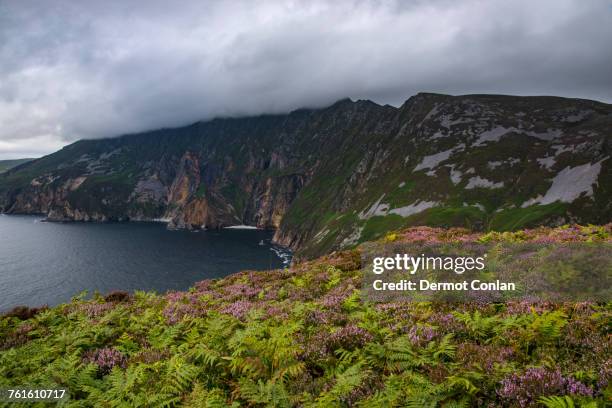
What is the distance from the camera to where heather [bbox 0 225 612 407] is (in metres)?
6.54

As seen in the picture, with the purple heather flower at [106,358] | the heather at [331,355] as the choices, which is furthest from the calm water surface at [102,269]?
the purple heather flower at [106,358]

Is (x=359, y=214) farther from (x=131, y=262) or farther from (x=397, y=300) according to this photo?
(x=397, y=300)

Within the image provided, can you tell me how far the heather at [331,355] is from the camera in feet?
21.5

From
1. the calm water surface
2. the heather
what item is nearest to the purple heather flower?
the heather

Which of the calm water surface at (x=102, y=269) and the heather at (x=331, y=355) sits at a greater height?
the heather at (x=331, y=355)

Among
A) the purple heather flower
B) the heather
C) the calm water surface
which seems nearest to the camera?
the heather

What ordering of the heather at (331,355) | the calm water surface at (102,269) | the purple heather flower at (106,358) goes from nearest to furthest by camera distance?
the heather at (331,355) → the purple heather flower at (106,358) → the calm water surface at (102,269)

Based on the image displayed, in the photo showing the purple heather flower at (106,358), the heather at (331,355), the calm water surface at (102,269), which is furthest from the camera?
the calm water surface at (102,269)

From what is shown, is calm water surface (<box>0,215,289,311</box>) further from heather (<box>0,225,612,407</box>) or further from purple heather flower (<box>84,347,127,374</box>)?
purple heather flower (<box>84,347,127,374</box>)

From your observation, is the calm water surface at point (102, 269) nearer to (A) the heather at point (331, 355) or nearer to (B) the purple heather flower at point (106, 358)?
(A) the heather at point (331, 355)

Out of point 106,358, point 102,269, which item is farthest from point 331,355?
point 102,269

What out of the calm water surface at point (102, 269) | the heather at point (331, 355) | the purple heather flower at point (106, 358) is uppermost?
the heather at point (331, 355)

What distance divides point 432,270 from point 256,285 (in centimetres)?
930

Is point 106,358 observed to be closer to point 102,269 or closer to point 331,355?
point 331,355
